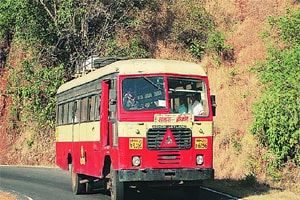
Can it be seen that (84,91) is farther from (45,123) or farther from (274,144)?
(45,123)

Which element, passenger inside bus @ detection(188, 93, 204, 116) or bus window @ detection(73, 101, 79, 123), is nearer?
passenger inside bus @ detection(188, 93, 204, 116)

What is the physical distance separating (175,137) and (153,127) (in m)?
0.58

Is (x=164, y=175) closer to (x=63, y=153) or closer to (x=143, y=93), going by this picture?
(x=143, y=93)

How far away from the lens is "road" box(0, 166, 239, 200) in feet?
54.9

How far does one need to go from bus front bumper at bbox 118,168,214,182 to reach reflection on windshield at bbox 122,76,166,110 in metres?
1.50

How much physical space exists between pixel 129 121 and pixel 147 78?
3.93 feet

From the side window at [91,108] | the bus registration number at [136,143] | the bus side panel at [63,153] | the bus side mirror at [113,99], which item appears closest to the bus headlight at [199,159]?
the bus registration number at [136,143]

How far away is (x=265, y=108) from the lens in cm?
2212

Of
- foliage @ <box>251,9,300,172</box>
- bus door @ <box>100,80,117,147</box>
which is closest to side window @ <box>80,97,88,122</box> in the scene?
bus door @ <box>100,80,117,147</box>

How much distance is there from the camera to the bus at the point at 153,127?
44.7 feet

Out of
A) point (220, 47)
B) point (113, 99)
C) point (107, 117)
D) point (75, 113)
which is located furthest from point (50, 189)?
point (220, 47)

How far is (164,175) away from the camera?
1362cm

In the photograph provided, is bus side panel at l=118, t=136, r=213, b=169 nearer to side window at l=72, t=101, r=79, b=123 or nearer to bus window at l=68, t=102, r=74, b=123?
side window at l=72, t=101, r=79, b=123

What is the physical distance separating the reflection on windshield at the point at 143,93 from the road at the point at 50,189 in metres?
2.52
